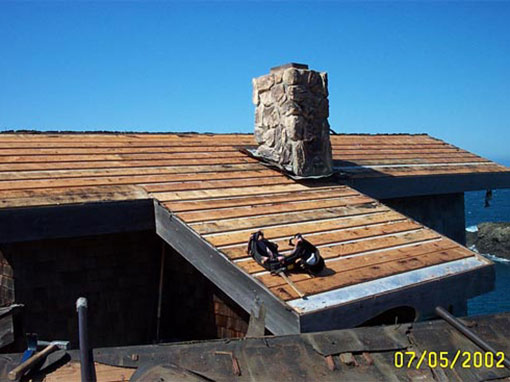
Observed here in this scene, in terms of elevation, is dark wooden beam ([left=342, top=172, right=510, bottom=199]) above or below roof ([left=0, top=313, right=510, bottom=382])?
above

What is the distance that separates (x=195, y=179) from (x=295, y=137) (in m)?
2.23

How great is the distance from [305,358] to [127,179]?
15.5ft

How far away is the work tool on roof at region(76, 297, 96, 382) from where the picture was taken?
3887mm

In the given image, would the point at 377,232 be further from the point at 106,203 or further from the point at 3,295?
the point at 3,295

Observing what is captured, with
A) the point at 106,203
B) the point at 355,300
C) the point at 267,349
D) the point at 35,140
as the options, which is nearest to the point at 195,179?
the point at 106,203

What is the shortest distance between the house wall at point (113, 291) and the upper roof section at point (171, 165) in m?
0.80

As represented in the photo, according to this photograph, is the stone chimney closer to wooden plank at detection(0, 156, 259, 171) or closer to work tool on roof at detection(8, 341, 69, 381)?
wooden plank at detection(0, 156, 259, 171)

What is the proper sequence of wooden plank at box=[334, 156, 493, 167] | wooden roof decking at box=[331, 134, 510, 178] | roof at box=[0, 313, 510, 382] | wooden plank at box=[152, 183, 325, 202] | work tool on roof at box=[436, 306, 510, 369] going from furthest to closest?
wooden plank at box=[334, 156, 493, 167], wooden roof decking at box=[331, 134, 510, 178], wooden plank at box=[152, 183, 325, 202], work tool on roof at box=[436, 306, 510, 369], roof at box=[0, 313, 510, 382]

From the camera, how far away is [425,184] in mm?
11734

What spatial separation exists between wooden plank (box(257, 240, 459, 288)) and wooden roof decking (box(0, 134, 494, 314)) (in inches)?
0.6

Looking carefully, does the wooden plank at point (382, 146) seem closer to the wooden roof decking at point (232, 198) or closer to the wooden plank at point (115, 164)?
the wooden roof decking at point (232, 198)

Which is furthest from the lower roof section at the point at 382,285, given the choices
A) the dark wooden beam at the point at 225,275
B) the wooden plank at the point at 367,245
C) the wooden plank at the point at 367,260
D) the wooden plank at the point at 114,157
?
the wooden plank at the point at 114,157

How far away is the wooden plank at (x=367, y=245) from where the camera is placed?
6297 millimetres

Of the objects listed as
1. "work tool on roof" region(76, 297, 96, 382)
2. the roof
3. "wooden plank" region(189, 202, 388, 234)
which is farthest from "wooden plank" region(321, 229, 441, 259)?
"work tool on roof" region(76, 297, 96, 382)
